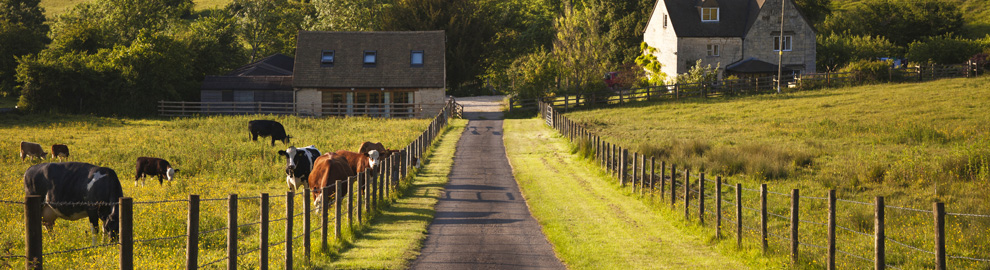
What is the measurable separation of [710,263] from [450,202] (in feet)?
27.5

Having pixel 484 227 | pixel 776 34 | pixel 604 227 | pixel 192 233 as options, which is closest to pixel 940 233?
pixel 604 227

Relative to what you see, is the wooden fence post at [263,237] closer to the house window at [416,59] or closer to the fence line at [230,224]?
the fence line at [230,224]

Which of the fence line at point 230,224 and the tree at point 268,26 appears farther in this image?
the tree at point 268,26

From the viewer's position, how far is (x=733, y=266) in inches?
514

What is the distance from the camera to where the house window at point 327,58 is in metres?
59.2

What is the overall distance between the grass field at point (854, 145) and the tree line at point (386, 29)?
1156 cm

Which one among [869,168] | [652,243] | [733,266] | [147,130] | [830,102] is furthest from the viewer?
[830,102]

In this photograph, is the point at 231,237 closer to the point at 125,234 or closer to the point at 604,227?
the point at 125,234

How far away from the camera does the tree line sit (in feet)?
182

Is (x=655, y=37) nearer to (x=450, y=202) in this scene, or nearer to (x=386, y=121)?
(x=386, y=121)

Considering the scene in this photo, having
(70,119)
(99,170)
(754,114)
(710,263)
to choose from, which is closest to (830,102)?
(754,114)

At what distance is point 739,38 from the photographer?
63.1 m

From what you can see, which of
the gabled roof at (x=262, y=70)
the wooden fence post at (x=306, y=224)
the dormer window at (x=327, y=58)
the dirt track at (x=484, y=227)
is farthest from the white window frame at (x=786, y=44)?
the wooden fence post at (x=306, y=224)

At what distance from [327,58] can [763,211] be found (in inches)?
1946
